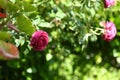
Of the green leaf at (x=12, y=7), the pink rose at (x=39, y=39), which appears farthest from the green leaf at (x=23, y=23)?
the pink rose at (x=39, y=39)

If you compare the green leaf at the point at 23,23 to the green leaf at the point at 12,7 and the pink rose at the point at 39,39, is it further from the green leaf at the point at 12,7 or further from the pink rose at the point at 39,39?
the pink rose at the point at 39,39

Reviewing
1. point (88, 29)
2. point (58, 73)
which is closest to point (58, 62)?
point (58, 73)

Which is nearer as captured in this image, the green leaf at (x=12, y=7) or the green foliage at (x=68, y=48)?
the green leaf at (x=12, y=7)

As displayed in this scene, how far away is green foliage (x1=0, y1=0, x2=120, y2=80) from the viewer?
9.27 feet

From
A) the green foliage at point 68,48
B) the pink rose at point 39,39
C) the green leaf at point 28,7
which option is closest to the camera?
the green leaf at point 28,7

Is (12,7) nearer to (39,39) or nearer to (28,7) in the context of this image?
(28,7)

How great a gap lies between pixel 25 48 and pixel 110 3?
2.21ft

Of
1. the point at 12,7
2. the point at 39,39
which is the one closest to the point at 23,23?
the point at 12,7

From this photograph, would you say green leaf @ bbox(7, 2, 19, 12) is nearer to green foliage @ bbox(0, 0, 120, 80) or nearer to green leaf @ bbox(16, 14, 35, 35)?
green leaf @ bbox(16, 14, 35, 35)

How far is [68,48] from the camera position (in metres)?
3.53

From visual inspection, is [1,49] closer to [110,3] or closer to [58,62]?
[110,3]

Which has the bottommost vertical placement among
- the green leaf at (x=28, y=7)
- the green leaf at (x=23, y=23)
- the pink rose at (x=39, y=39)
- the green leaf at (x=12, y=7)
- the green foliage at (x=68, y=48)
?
the green leaf at (x=23, y=23)

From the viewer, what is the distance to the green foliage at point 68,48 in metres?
2.82

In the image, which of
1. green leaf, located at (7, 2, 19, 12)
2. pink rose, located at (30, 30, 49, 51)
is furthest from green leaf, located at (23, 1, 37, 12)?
pink rose, located at (30, 30, 49, 51)
